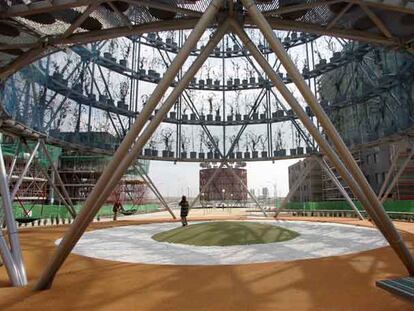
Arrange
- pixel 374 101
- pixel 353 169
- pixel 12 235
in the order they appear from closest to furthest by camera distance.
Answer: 1. pixel 353 169
2. pixel 12 235
3. pixel 374 101

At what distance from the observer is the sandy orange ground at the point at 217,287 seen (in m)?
6.12

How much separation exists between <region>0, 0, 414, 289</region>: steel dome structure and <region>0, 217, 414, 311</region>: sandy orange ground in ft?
3.01

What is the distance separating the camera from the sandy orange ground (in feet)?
20.1

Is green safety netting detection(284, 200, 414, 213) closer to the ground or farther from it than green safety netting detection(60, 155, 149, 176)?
closer to the ground

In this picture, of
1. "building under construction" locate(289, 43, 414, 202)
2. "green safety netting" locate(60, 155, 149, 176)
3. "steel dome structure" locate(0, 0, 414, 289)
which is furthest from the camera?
"green safety netting" locate(60, 155, 149, 176)

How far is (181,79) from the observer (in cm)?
809

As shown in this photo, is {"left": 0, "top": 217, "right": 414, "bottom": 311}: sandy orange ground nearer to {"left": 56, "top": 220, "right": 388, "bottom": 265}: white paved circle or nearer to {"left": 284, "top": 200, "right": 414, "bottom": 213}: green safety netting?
{"left": 56, "top": 220, "right": 388, "bottom": 265}: white paved circle

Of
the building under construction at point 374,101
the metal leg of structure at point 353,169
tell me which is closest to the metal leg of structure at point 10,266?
the metal leg of structure at point 353,169

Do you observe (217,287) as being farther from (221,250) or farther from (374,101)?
(374,101)

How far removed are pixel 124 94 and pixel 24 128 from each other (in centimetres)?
1363

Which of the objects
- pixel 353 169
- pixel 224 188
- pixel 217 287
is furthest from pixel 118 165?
pixel 224 188

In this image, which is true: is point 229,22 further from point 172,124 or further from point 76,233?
point 172,124

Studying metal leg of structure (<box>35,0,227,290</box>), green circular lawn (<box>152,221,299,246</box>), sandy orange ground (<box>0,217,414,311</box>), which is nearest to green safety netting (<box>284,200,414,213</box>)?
green circular lawn (<box>152,221,299,246</box>)

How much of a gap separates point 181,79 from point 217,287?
16.4 feet
